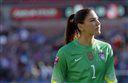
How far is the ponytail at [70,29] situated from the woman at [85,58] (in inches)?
4.8

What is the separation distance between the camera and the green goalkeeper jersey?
685cm

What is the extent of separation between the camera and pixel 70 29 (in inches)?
281

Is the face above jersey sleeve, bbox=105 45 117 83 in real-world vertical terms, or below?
above

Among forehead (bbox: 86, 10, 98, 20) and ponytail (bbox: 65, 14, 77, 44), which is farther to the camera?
ponytail (bbox: 65, 14, 77, 44)

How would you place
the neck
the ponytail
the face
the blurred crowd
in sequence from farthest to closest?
the blurred crowd, the ponytail, the neck, the face

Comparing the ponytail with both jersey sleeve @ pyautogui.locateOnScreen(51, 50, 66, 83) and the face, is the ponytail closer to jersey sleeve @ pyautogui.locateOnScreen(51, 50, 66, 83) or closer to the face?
the face

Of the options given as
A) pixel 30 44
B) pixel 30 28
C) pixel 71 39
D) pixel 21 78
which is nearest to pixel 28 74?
pixel 21 78

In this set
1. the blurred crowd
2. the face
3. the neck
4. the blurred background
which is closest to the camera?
the face

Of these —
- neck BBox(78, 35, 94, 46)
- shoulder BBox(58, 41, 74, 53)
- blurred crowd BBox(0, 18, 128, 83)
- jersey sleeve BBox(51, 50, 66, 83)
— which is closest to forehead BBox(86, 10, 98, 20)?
neck BBox(78, 35, 94, 46)

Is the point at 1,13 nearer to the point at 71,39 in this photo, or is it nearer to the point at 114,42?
the point at 114,42

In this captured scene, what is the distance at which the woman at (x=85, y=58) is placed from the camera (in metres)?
6.84

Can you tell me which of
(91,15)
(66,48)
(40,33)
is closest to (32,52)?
(40,33)

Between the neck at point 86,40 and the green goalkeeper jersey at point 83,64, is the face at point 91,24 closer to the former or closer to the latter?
the neck at point 86,40

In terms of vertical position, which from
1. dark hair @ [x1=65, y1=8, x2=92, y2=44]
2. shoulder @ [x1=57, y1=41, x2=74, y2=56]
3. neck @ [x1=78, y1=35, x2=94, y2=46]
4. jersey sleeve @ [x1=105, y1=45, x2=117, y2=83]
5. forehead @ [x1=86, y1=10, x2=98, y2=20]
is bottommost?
jersey sleeve @ [x1=105, y1=45, x2=117, y2=83]
